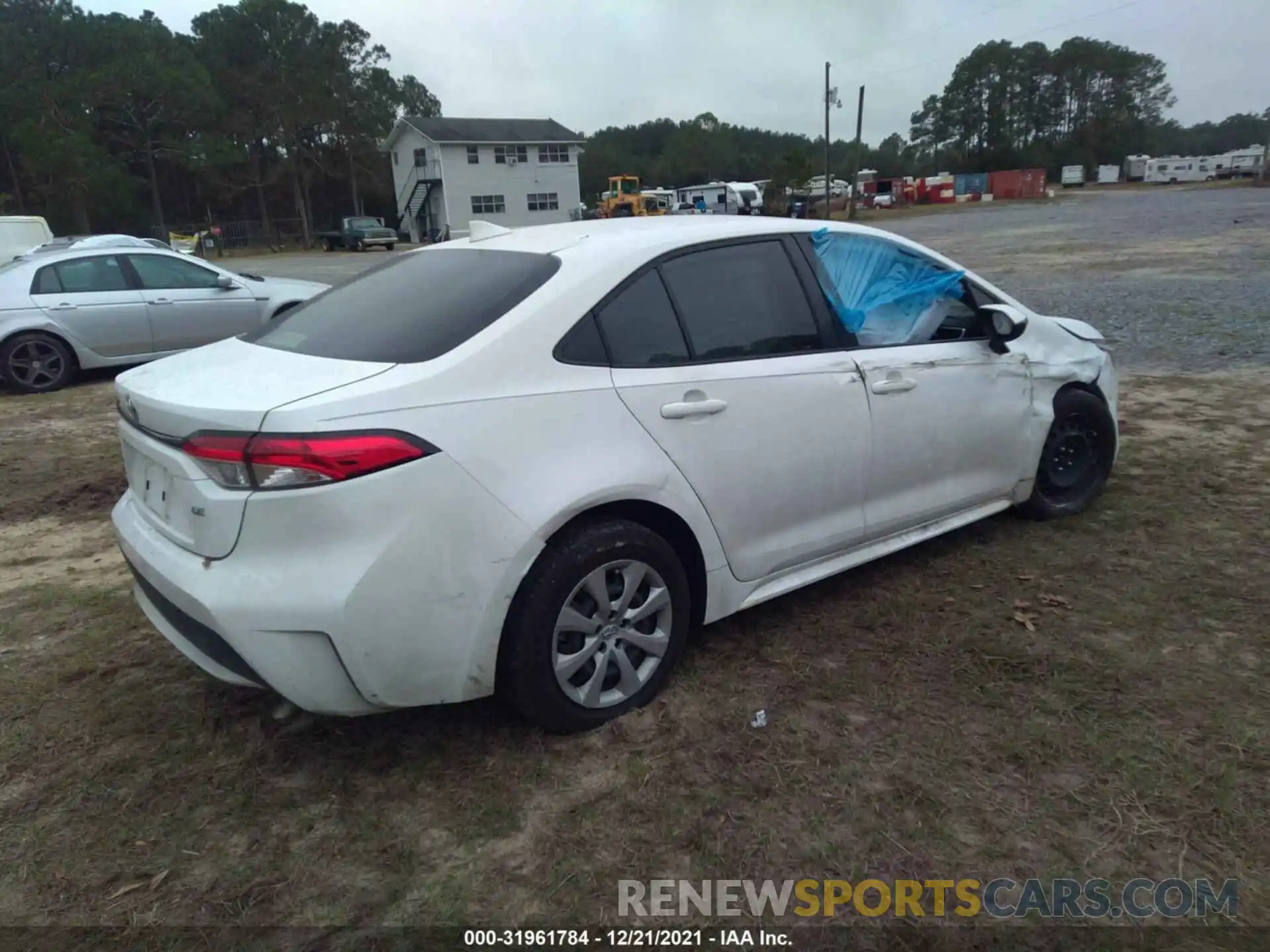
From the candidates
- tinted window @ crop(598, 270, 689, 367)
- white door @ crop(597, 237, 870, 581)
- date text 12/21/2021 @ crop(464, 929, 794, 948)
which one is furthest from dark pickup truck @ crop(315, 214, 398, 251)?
date text 12/21/2021 @ crop(464, 929, 794, 948)

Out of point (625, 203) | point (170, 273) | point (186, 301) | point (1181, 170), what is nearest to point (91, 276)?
point (170, 273)

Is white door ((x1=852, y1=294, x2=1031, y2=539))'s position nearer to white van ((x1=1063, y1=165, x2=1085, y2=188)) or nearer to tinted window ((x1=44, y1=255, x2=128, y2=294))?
tinted window ((x1=44, y1=255, x2=128, y2=294))

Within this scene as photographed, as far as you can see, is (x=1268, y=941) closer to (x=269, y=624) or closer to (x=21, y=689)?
(x=269, y=624)

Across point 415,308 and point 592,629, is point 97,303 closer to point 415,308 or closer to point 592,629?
point 415,308

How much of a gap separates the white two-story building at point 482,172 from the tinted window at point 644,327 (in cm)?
5429

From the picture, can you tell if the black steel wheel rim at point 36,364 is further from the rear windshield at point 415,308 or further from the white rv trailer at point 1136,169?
the white rv trailer at point 1136,169

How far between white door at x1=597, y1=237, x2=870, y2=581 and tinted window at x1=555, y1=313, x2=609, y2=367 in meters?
0.05

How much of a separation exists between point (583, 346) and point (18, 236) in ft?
59.2

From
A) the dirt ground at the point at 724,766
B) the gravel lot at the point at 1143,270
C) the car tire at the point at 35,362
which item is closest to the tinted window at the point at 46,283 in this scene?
the car tire at the point at 35,362

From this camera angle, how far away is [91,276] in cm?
934

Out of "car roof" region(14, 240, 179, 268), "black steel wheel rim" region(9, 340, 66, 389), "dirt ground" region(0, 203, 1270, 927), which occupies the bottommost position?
"dirt ground" region(0, 203, 1270, 927)

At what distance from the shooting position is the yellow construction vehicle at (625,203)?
4766cm

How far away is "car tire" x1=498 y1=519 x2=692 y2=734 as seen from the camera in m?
2.70

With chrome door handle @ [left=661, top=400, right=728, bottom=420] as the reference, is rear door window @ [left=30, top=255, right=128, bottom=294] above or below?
above
